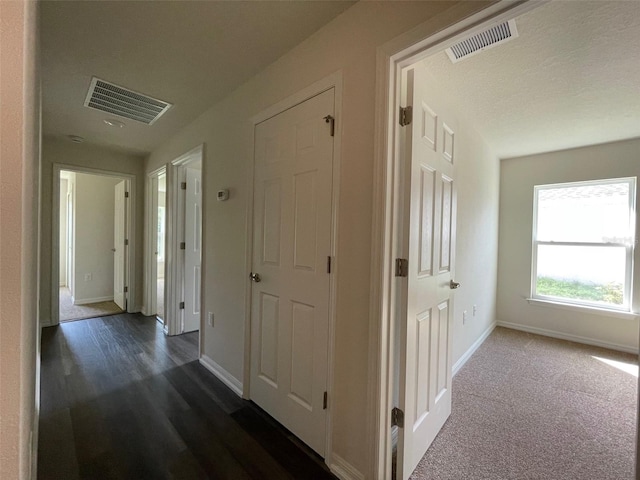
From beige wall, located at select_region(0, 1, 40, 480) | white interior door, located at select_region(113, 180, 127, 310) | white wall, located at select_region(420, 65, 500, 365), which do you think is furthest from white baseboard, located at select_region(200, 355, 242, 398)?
white interior door, located at select_region(113, 180, 127, 310)

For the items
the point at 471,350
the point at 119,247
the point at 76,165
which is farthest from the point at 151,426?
the point at 119,247

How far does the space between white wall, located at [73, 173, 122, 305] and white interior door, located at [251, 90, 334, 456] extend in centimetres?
421

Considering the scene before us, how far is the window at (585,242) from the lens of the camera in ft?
10.1

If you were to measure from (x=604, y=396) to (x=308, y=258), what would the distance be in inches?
105

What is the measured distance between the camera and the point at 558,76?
1856 millimetres

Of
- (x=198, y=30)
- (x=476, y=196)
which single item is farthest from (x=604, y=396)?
(x=198, y=30)

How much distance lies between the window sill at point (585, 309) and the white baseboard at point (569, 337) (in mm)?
325

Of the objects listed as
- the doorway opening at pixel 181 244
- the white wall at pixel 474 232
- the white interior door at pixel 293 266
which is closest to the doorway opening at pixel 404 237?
the white interior door at pixel 293 266

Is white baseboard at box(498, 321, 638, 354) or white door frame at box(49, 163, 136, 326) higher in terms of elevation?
white door frame at box(49, 163, 136, 326)

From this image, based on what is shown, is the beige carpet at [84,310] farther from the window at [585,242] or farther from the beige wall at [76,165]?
the window at [585,242]

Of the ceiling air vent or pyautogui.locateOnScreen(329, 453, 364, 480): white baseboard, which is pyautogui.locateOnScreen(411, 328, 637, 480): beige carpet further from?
the ceiling air vent

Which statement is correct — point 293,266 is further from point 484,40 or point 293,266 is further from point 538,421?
point 538,421

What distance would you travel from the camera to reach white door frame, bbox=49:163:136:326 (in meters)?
3.43

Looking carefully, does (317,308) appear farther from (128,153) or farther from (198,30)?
(128,153)
